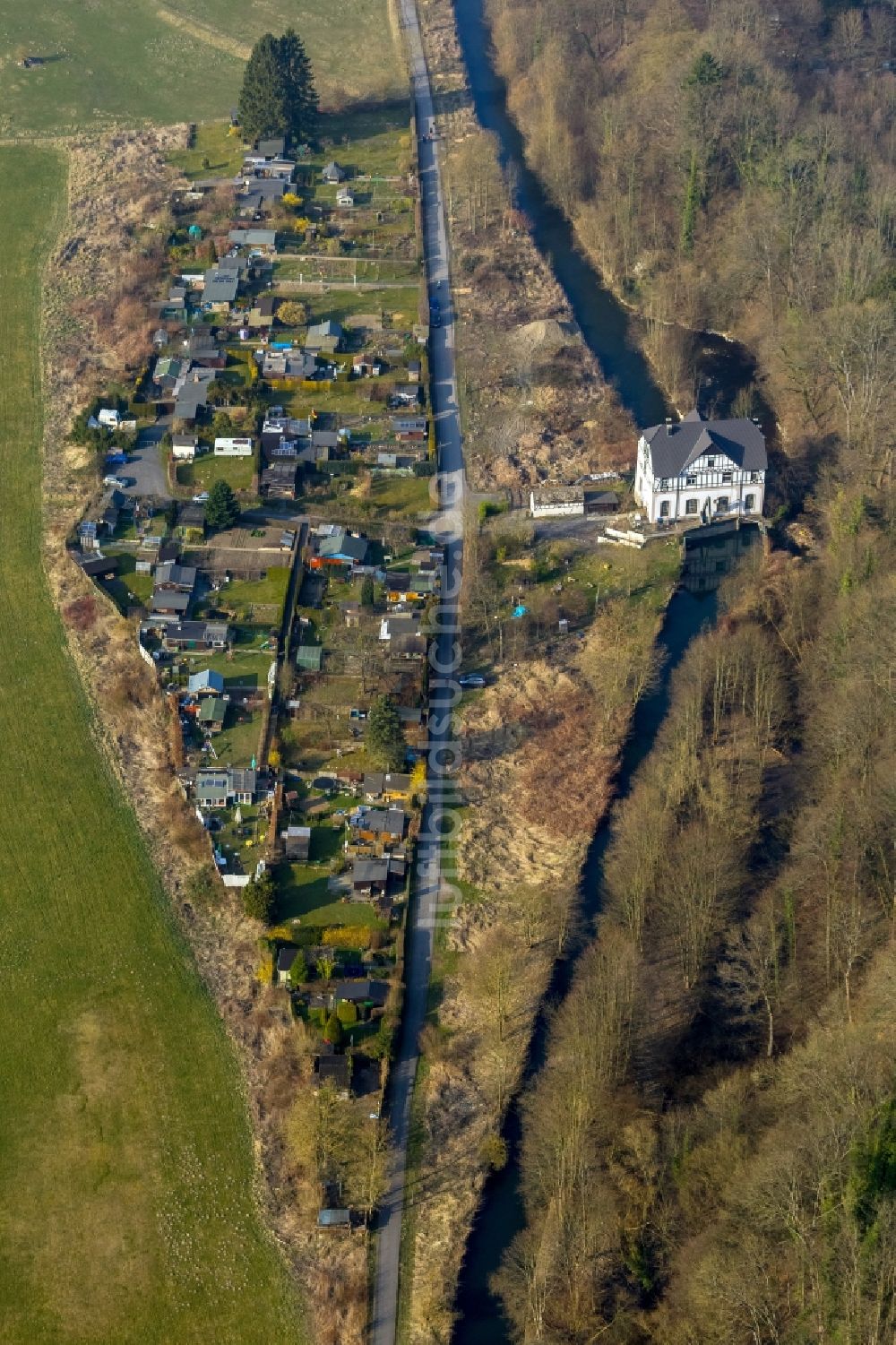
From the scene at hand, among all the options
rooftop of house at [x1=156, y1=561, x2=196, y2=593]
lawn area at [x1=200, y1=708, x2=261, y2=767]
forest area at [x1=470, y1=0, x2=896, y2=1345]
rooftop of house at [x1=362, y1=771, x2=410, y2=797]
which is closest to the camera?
forest area at [x1=470, y1=0, x2=896, y2=1345]

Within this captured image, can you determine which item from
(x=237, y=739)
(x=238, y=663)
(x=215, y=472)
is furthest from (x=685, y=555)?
(x=237, y=739)

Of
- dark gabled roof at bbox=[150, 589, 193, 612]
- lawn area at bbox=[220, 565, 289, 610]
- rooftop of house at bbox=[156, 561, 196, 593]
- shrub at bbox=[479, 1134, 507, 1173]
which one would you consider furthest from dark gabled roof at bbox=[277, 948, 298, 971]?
rooftop of house at bbox=[156, 561, 196, 593]

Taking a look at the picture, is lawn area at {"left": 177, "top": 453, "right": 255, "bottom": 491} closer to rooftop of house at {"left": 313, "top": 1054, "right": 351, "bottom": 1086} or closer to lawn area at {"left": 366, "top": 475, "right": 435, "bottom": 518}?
lawn area at {"left": 366, "top": 475, "right": 435, "bottom": 518}

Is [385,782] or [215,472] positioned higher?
[215,472]

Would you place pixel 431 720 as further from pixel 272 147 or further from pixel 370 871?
pixel 272 147

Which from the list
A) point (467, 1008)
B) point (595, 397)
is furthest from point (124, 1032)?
point (595, 397)

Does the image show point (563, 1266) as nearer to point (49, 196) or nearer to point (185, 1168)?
point (185, 1168)

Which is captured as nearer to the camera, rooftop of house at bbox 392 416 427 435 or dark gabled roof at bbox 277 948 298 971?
dark gabled roof at bbox 277 948 298 971

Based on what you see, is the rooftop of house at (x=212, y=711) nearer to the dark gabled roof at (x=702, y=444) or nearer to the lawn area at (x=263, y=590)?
the lawn area at (x=263, y=590)
